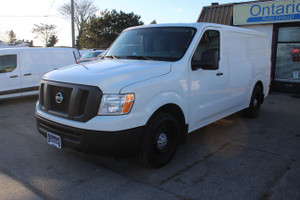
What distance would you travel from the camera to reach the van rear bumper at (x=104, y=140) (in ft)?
10.1

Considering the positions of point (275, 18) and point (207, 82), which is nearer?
point (207, 82)

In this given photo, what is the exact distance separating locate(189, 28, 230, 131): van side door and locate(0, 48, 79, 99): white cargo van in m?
6.65

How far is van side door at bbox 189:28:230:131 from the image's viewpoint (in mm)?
3986

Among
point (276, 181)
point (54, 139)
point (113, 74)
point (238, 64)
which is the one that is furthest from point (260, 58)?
point (54, 139)

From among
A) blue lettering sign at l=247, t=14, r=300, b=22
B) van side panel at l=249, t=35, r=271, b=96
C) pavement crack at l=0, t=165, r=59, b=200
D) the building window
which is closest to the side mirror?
van side panel at l=249, t=35, r=271, b=96

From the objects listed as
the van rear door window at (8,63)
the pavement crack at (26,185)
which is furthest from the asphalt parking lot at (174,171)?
the van rear door window at (8,63)

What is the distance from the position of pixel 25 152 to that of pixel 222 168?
3087 mm

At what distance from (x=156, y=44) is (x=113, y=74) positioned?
49.2 inches

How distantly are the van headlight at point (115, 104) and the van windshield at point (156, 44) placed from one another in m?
1.14

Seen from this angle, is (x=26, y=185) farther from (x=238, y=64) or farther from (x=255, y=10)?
(x=255, y=10)

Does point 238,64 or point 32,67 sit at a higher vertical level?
point 238,64

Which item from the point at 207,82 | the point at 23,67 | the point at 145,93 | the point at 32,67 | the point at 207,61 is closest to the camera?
the point at 145,93

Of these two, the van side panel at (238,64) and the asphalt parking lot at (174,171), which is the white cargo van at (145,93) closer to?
the van side panel at (238,64)

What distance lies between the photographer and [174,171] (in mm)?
3656
